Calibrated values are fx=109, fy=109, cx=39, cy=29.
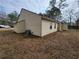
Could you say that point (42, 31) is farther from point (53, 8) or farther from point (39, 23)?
point (53, 8)

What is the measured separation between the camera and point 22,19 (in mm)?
17203

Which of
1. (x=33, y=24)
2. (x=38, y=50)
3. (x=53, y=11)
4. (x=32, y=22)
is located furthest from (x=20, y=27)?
(x=53, y=11)

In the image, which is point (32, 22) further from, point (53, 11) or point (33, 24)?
point (53, 11)

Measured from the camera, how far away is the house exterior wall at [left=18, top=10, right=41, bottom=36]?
554 inches

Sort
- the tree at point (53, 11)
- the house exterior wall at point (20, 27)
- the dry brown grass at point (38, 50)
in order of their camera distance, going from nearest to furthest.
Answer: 1. the dry brown grass at point (38, 50)
2. the house exterior wall at point (20, 27)
3. the tree at point (53, 11)

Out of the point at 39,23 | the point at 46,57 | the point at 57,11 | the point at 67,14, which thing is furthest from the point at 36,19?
the point at 67,14

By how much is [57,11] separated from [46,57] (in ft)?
131

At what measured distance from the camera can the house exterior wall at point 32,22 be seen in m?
14.1

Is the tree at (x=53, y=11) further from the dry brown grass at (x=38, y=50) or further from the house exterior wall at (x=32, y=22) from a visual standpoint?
the dry brown grass at (x=38, y=50)

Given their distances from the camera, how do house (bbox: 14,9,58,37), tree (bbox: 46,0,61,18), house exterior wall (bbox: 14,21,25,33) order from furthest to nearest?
1. tree (bbox: 46,0,61,18)
2. house exterior wall (bbox: 14,21,25,33)
3. house (bbox: 14,9,58,37)

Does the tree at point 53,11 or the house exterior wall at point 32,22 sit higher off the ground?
the tree at point 53,11

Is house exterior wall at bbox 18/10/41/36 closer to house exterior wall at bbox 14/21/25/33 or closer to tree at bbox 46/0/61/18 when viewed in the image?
house exterior wall at bbox 14/21/25/33

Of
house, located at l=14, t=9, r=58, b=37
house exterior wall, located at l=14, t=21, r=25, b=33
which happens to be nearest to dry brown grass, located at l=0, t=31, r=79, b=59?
house, located at l=14, t=9, r=58, b=37

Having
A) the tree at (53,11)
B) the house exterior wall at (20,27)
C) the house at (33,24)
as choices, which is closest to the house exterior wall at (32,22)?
the house at (33,24)
